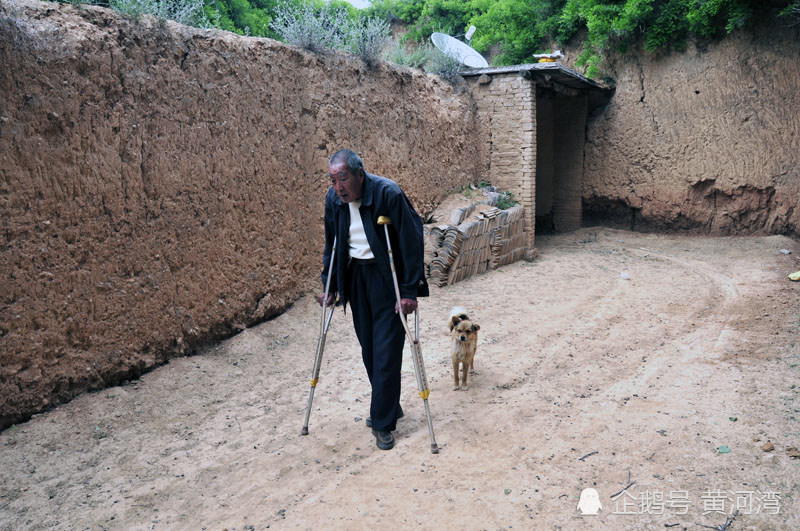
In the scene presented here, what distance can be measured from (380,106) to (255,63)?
7.55ft

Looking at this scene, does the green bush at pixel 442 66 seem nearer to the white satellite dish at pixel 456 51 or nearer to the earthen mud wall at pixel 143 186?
the white satellite dish at pixel 456 51

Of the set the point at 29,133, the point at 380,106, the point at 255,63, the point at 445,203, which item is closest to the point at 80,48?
the point at 29,133

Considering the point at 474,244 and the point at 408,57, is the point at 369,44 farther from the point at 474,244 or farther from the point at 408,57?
the point at 474,244

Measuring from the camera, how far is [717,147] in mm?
10734

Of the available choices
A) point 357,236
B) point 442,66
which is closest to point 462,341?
point 357,236

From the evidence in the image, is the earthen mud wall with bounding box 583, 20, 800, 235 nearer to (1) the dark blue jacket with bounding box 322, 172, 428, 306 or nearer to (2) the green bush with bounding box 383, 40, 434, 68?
(2) the green bush with bounding box 383, 40, 434, 68

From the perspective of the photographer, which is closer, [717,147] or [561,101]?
[717,147]


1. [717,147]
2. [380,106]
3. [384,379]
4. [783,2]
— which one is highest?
[783,2]

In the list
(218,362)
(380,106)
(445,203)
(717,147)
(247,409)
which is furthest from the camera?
Result: (717,147)

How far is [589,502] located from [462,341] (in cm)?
174

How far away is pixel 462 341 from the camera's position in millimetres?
4625

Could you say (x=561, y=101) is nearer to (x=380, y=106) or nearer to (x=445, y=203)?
(x=445, y=203)

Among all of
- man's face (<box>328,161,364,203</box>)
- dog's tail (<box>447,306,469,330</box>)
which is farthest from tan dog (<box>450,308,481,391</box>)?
man's face (<box>328,161,364,203</box>)

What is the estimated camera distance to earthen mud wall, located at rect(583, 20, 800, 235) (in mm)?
10078
